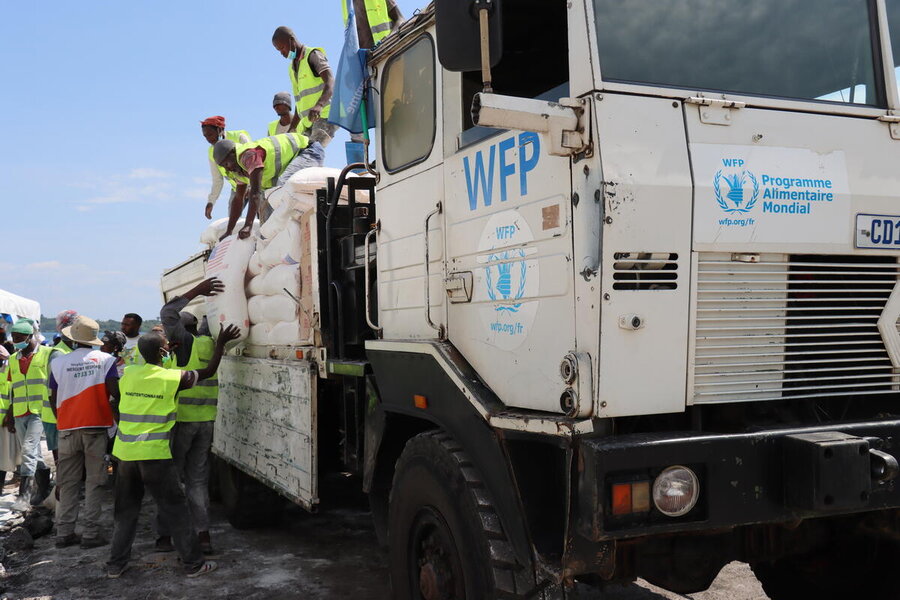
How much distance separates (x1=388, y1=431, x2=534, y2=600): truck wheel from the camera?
8.90 feet

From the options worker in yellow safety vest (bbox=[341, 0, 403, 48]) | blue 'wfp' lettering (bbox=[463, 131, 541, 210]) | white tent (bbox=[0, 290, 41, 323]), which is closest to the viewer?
blue 'wfp' lettering (bbox=[463, 131, 541, 210])

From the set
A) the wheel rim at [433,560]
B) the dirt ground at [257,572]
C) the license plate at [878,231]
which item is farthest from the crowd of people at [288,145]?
the license plate at [878,231]

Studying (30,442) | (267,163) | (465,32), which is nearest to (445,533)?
(465,32)

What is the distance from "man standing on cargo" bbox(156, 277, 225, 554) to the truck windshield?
13.2 feet

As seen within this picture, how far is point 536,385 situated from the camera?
271 centimetres

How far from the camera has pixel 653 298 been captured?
2.46 m

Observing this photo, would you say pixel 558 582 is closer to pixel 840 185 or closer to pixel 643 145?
pixel 643 145

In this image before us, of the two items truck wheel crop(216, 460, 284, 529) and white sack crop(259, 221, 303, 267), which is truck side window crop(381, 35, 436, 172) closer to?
white sack crop(259, 221, 303, 267)

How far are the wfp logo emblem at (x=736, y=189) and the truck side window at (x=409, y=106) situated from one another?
139 cm

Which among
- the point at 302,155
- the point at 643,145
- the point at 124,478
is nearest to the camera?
the point at 643,145

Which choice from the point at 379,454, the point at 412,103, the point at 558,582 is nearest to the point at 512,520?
the point at 558,582

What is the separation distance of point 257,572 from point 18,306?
11954mm

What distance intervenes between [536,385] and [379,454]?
1335mm

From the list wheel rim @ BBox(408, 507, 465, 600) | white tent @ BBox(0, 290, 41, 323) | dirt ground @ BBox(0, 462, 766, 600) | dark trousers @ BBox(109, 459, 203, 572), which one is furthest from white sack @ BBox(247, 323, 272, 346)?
white tent @ BBox(0, 290, 41, 323)
